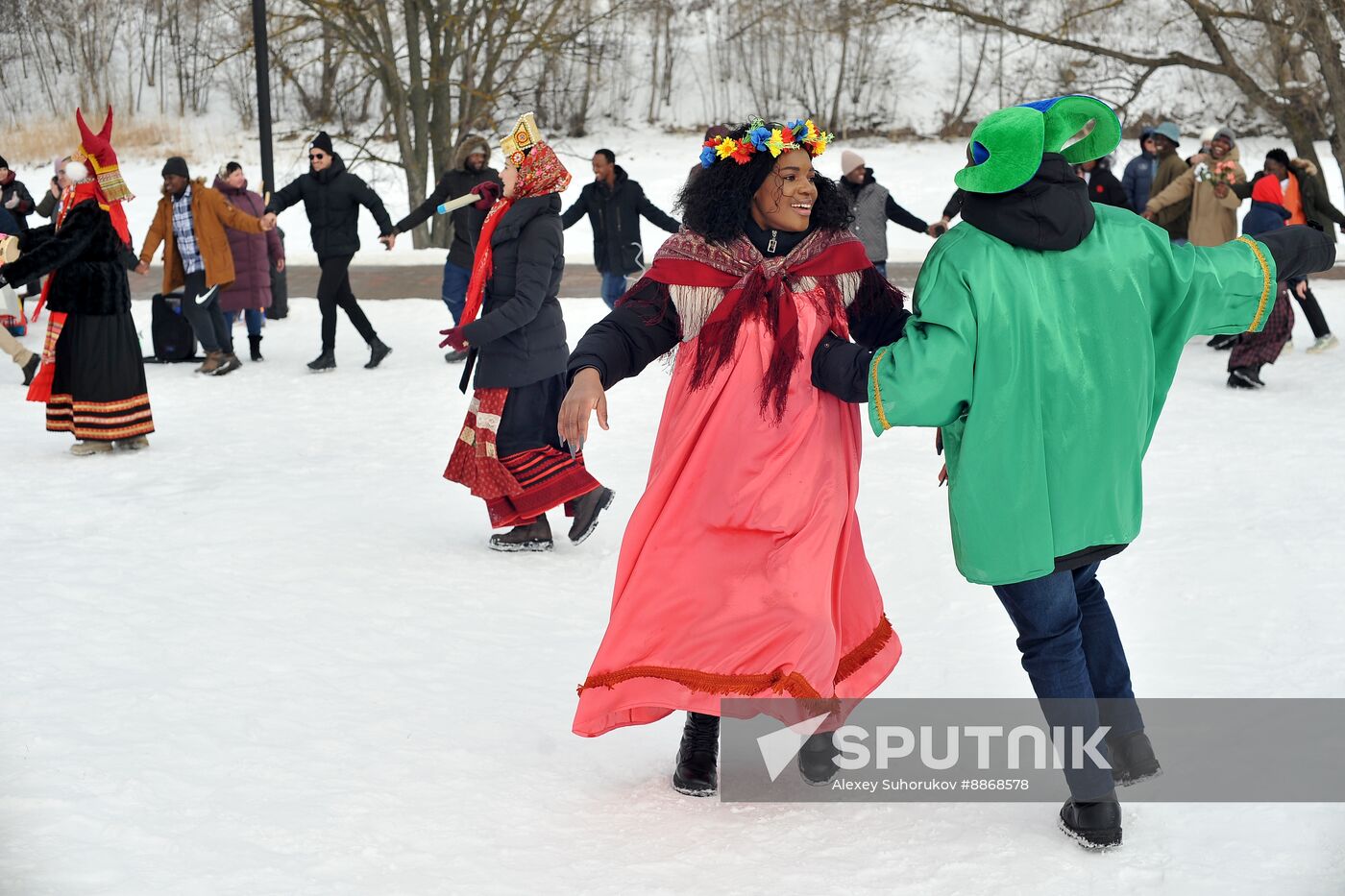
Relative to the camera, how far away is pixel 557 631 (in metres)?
4.89

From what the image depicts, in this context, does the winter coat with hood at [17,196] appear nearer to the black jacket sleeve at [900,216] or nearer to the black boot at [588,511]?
the black jacket sleeve at [900,216]

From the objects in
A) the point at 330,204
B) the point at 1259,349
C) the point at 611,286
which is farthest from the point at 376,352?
the point at 1259,349

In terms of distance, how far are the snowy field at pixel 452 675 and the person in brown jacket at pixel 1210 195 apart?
338 centimetres

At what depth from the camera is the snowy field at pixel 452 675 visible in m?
3.06

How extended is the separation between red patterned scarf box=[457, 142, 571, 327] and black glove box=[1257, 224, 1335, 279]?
3012 millimetres

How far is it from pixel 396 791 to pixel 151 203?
21.7m

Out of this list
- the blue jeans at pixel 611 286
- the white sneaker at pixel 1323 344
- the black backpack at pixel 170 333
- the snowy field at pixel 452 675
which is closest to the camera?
the snowy field at pixel 452 675

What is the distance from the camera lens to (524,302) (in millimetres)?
5562

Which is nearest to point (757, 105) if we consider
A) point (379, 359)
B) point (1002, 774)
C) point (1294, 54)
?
point (1294, 54)

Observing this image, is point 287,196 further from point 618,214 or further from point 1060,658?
point 1060,658

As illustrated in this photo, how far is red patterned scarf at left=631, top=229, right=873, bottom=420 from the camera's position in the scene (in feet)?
10.8

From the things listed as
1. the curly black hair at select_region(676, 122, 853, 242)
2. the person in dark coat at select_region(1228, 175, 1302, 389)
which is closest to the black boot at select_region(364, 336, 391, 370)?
the person in dark coat at select_region(1228, 175, 1302, 389)

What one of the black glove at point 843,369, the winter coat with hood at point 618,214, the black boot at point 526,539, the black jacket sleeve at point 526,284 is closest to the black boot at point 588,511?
the black boot at point 526,539
